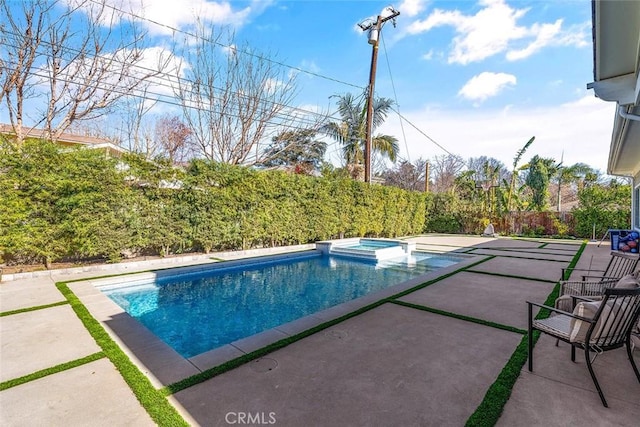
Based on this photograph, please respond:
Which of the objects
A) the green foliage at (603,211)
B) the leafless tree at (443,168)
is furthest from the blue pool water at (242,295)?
the leafless tree at (443,168)

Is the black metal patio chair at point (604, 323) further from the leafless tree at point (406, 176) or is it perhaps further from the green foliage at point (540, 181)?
the leafless tree at point (406, 176)

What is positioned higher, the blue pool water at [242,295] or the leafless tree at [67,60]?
the leafless tree at [67,60]

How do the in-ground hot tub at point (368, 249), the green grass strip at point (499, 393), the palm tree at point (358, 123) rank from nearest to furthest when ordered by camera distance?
the green grass strip at point (499, 393), the in-ground hot tub at point (368, 249), the palm tree at point (358, 123)

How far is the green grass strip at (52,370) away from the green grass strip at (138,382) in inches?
4.7

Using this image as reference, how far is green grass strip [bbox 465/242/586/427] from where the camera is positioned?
233 cm

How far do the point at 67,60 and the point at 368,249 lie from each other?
43.3 feet

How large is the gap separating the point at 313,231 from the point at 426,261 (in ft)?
16.4

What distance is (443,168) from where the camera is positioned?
36.0 meters

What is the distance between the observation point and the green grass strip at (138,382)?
2369 mm

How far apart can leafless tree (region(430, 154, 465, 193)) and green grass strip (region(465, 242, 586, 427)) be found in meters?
34.4

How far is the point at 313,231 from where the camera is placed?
1351 centimetres

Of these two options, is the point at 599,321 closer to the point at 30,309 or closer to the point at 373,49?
the point at 30,309

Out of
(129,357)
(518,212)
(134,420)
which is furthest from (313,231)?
(518,212)

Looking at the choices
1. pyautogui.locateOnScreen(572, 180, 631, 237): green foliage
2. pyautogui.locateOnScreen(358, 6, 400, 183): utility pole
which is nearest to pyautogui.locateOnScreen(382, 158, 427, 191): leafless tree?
pyautogui.locateOnScreen(572, 180, 631, 237): green foliage
